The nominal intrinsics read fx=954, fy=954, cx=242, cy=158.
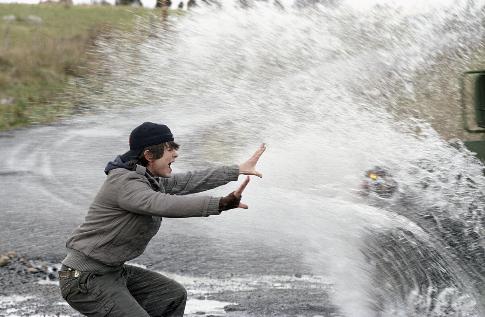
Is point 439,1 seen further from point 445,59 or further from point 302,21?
point 302,21

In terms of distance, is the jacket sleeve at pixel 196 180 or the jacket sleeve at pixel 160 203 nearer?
the jacket sleeve at pixel 160 203

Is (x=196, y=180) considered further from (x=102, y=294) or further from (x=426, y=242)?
(x=426, y=242)

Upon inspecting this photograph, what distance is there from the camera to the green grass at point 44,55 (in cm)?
2096

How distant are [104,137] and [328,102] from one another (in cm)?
833

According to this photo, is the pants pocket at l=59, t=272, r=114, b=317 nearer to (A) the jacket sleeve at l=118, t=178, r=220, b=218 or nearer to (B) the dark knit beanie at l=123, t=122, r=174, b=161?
(A) the jacket sleeve at l=118, t=178, r=220, b=218

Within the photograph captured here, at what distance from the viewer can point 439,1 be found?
19141 millimetres

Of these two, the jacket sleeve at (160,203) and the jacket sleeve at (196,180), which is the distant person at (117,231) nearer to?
the jacket sleeve at (160,203)

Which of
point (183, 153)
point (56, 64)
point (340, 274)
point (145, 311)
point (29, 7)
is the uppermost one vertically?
point (145, 311)

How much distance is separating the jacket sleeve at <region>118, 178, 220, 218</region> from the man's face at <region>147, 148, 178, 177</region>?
17cm

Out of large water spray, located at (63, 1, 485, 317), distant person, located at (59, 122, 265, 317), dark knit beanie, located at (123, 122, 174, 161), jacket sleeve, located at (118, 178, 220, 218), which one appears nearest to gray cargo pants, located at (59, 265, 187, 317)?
distant person, located at (59, 122, 265, 317)

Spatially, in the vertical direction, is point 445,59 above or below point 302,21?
below

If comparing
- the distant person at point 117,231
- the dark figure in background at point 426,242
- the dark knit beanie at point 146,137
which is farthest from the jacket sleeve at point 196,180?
the dark figure in background at point 426,242

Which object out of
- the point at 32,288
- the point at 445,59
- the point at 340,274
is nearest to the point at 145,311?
the point at 340,274

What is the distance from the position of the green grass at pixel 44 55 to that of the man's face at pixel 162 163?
14.7m
